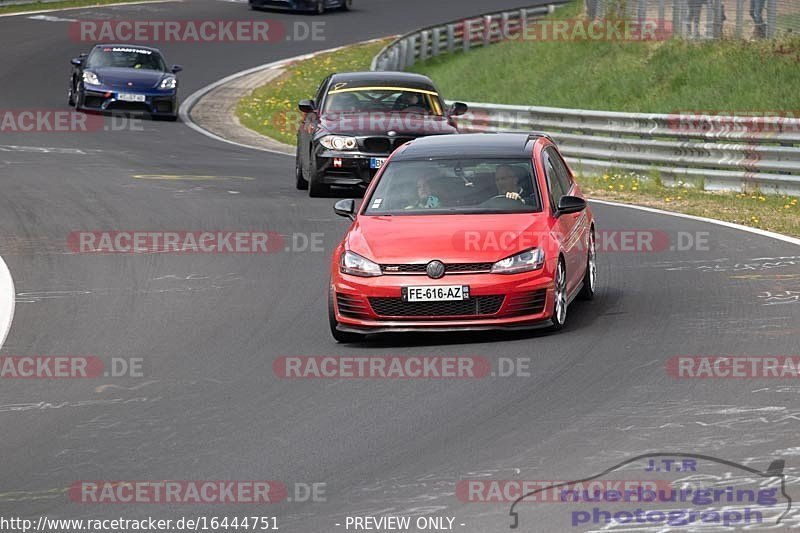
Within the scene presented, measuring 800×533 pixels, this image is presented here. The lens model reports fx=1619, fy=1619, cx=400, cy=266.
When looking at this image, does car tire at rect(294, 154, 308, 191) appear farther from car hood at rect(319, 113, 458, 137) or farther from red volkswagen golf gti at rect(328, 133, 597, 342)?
red volkswagen golf gti at rect(328, 133, 597, 342)

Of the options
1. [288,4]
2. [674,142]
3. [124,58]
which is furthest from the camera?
[288,4]

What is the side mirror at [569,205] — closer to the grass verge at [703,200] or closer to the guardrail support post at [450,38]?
the grass verge at [703,200]

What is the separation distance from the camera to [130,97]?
33.2 m

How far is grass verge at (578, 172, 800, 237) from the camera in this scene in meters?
18.3

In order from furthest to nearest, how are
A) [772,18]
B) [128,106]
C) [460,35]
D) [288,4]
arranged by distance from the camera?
[288,4] → [460,35] → [128,106] → [772,18]

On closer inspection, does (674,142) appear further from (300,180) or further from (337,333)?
(337,333)

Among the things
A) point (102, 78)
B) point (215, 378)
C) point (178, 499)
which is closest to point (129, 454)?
point (178, 499)

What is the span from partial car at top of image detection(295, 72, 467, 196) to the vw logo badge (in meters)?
9.73

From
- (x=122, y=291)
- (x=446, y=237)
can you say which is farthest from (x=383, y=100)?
(x=446, y=237)

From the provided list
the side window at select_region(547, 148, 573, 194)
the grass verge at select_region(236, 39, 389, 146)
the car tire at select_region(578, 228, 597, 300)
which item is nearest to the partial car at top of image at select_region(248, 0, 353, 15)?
the grass verge at select_region(236, 39, 389, 146)

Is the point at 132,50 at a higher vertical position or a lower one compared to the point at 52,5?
higher

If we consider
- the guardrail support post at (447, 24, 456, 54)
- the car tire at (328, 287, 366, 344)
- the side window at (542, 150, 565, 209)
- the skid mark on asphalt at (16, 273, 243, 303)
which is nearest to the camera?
the car tire at (328, 287, 366, 344)

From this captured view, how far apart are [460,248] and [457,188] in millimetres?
1244

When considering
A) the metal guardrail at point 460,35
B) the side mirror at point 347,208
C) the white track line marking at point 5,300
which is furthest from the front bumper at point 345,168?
the metal guardrail at point 460,35
